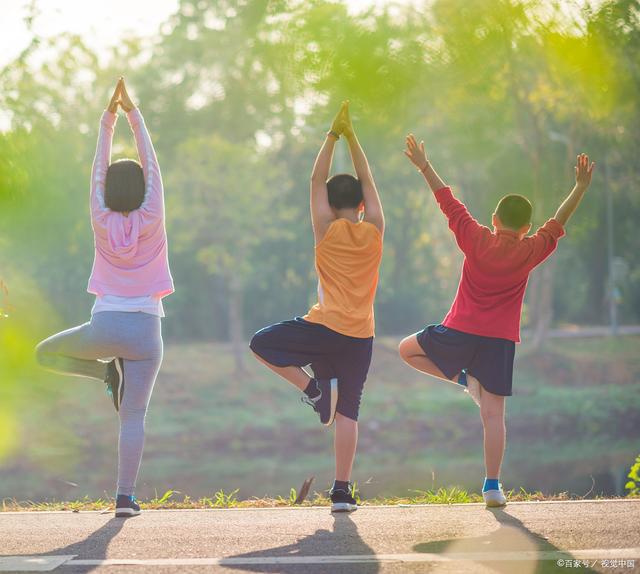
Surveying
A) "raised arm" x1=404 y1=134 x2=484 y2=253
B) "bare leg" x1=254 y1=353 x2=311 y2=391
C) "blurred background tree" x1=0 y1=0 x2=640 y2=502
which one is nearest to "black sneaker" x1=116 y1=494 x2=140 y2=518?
"bare leg" x1=254 y1=353 x2=311 y2=391

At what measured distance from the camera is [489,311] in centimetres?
559

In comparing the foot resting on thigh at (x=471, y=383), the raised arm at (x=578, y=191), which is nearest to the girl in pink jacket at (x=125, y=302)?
the foot resting on thigh at (x=471, y=383)

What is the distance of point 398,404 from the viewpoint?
30.1 meters

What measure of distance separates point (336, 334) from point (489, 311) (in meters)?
0.80

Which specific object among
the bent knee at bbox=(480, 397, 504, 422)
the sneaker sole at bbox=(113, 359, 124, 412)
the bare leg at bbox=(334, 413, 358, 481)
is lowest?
the bare leg at bbox=(334, 413, 358, 481)

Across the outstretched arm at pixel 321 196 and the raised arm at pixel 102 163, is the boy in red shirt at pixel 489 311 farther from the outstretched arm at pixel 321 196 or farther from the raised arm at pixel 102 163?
the raised arm at pixel 102 163

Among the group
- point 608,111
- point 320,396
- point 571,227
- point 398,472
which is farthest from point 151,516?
point 571,227

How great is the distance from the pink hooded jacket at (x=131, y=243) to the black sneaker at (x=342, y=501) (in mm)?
1336

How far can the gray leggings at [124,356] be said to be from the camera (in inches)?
213

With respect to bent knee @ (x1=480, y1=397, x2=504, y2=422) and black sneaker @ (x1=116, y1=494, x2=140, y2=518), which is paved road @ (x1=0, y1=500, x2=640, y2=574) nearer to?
black sneaker @ (x1=116, y1=494, x2=140, y2=518)

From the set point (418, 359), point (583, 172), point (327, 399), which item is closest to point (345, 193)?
point (418, 359)

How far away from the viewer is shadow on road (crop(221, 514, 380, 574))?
4027 millimetres

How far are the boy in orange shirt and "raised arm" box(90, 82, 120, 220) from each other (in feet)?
3.43

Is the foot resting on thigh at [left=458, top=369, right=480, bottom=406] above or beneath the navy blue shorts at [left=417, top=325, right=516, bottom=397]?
beneath
